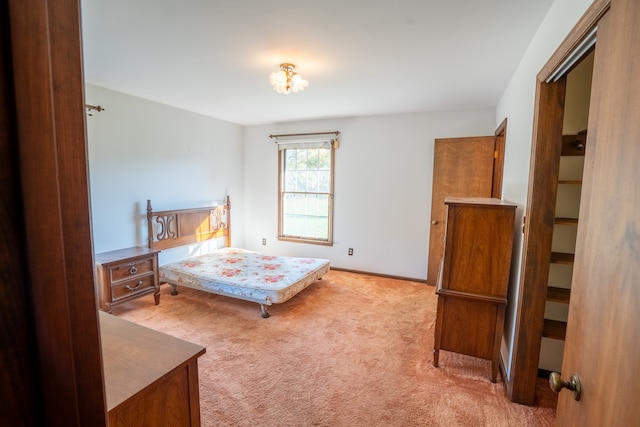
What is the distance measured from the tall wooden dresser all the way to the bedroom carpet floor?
0.29 metres

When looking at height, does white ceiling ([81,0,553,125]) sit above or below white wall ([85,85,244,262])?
above

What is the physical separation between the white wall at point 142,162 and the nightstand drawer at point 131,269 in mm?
480

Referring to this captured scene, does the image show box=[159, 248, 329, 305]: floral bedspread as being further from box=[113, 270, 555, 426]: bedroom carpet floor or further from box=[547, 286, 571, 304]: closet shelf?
box=[547, 286, 571, 304]: closet shelf

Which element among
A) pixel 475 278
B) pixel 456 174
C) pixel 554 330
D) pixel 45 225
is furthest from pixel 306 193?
pixel 45 225

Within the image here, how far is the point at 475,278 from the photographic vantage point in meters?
2.18

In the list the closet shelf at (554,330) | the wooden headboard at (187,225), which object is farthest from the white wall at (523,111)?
the wooden headboard at (187,225)

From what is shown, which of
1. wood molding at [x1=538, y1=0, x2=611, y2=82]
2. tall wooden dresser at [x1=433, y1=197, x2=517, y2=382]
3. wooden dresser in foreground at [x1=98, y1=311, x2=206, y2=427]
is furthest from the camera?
tall wooden dresser at [x1=433, y1=197, x2=517, y2=382]

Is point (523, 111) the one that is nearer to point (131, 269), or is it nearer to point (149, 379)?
point (149, 379)

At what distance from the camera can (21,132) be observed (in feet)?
1.26

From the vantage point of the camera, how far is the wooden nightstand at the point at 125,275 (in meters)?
2.89

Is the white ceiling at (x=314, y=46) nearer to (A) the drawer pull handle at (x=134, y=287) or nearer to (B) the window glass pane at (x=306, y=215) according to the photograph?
(B) the window glass pane at (x=306, y=215)

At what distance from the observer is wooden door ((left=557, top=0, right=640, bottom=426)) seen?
636mm

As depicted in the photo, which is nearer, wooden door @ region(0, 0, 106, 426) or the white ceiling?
wooden door @ region(0, 0, 106, 426)

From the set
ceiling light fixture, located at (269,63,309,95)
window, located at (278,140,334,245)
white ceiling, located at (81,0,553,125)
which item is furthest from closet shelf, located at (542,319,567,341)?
window, located at (278,140,334,245)
